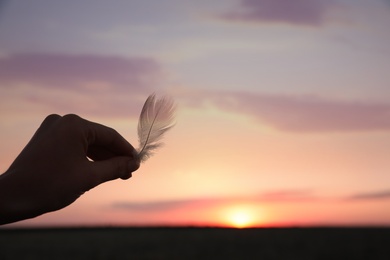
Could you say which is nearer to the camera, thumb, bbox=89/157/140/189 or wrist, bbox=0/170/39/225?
wrist, bbox=0/170/39/225

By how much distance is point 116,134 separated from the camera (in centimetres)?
344

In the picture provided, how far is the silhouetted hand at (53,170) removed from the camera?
3037 mm

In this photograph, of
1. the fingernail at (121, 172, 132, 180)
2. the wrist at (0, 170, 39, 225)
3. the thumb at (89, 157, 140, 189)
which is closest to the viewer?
the wrist at (0, 170, 39, 225)

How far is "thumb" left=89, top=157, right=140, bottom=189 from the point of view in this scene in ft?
11.0

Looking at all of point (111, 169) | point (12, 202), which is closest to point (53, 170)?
point (12, 202)

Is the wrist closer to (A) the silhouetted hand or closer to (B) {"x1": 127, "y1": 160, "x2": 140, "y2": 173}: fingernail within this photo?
(A) the silhouetted hand

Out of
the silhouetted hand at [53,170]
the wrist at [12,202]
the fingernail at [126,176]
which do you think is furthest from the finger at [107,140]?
the wrist at [12,202]

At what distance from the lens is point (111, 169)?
351 cm

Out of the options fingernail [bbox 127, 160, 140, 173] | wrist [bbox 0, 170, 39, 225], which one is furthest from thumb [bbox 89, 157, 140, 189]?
wrist [bbox 0, 170, 39, 225]

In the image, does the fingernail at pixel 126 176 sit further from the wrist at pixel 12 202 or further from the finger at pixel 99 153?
the wrist at pixel 12 202

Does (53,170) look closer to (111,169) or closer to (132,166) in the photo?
(111,169)
